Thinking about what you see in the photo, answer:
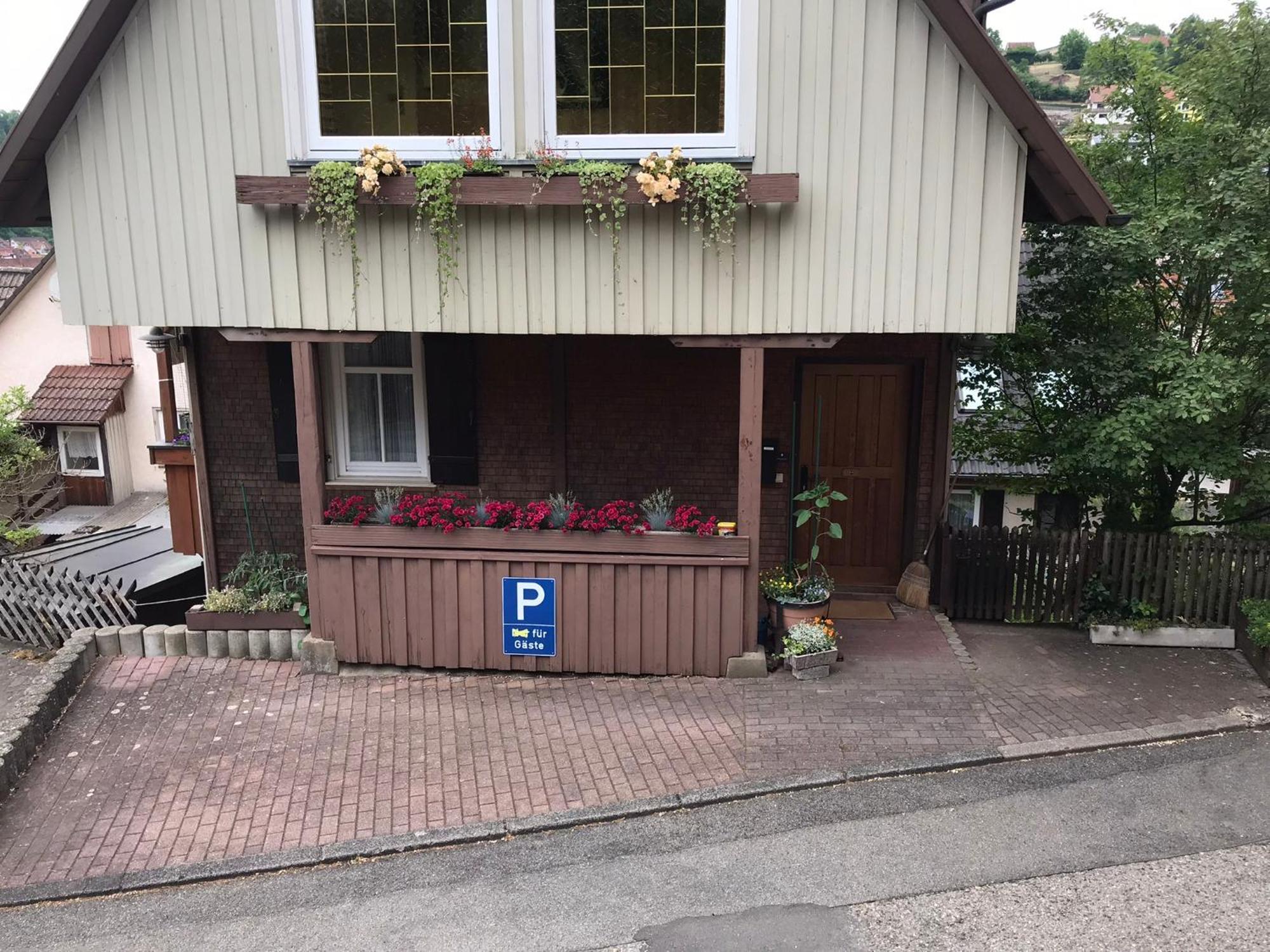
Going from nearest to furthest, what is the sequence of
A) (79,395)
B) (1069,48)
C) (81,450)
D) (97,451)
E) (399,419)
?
(399,419), (79,395), (97,451), (81,450), (1069,48)

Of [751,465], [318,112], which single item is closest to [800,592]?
[751,465]

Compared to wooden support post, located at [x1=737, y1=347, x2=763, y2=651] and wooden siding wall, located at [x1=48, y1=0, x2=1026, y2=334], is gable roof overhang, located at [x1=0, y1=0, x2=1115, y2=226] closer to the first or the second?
wooden siding wall, located at [x1=48, y1=0, x2=1026, y2=334]

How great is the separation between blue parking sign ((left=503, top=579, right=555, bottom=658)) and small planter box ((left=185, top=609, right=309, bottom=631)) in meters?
1.86

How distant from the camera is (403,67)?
6582mm

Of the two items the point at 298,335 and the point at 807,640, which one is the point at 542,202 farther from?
the point at 807,640

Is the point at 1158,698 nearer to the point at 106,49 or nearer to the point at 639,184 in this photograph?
the point at 639,184

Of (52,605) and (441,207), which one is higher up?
(441,207)

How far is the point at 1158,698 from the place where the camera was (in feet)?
22.3

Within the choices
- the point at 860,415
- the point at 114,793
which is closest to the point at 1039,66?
the point at 860,415

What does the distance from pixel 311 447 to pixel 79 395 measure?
18770 mm

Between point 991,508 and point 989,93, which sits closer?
point 989,93

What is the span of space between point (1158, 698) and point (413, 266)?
6468 millimetres

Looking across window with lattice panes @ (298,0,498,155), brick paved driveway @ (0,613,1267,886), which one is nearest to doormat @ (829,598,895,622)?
brick paved driveway @ (0,613,1267,886)

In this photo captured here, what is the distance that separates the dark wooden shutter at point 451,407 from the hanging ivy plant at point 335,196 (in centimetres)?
180
